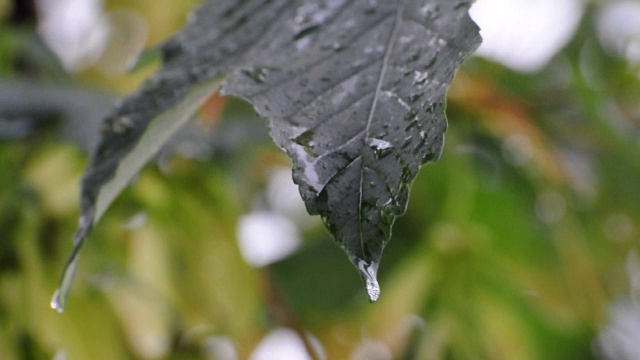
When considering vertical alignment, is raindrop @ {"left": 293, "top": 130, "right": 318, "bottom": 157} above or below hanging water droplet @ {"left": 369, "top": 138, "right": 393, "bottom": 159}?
above

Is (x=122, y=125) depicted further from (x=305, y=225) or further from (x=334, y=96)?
(x=305, y=225)

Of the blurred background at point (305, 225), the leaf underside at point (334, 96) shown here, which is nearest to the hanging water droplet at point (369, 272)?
the leaf underside at point (334, 96)

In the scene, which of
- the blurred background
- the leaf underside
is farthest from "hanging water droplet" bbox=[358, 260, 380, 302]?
the blurred background

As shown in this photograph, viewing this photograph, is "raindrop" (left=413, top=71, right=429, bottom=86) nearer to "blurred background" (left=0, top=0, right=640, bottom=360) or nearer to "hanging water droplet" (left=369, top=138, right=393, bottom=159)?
"hanging water droplet" (left=369, top=138, right=393, bottom=159)

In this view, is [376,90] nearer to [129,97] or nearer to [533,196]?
[129,97]

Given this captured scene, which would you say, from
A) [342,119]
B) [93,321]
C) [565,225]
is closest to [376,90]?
[342,119]
